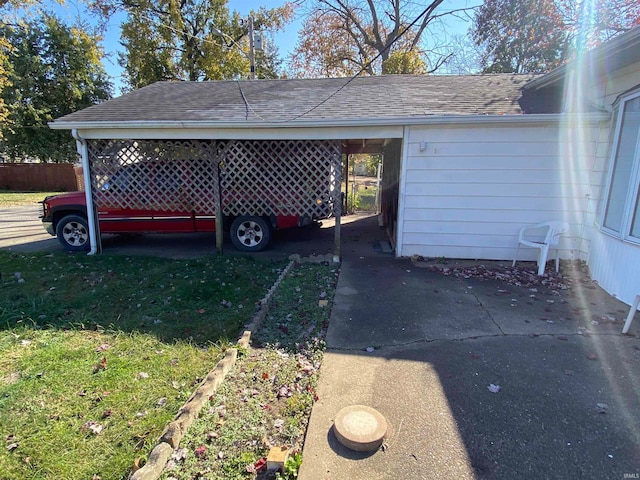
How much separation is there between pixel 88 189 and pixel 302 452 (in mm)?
6503

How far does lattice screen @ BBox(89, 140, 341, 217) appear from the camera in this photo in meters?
6.57

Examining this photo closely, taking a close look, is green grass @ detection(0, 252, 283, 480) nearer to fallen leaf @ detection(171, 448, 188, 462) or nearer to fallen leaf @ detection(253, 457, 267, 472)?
fallen leaf @ detection(171, 448, 188, 462)

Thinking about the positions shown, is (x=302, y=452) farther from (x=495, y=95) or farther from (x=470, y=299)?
(x=495, y=95)

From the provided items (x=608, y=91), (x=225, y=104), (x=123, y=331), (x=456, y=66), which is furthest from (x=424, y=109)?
(x=456, y=66)

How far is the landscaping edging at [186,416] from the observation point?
1930 mm

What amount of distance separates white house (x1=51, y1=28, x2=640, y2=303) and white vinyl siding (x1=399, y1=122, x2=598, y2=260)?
0.7 inches

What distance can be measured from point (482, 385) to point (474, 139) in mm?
4441

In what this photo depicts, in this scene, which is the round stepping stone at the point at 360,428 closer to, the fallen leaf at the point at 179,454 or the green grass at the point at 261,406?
the green grass at the point at 261,406

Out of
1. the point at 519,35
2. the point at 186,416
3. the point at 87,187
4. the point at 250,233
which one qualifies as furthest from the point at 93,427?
the point at 519,35

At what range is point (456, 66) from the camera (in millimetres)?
20656

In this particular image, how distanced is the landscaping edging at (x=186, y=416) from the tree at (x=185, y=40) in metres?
21.7

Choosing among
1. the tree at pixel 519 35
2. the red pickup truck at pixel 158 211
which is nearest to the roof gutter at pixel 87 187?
the red pickup truck at pixel 158 211

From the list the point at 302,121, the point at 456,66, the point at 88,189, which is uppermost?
the point at 456,66

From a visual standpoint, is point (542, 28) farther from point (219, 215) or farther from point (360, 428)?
point (360, 428)
